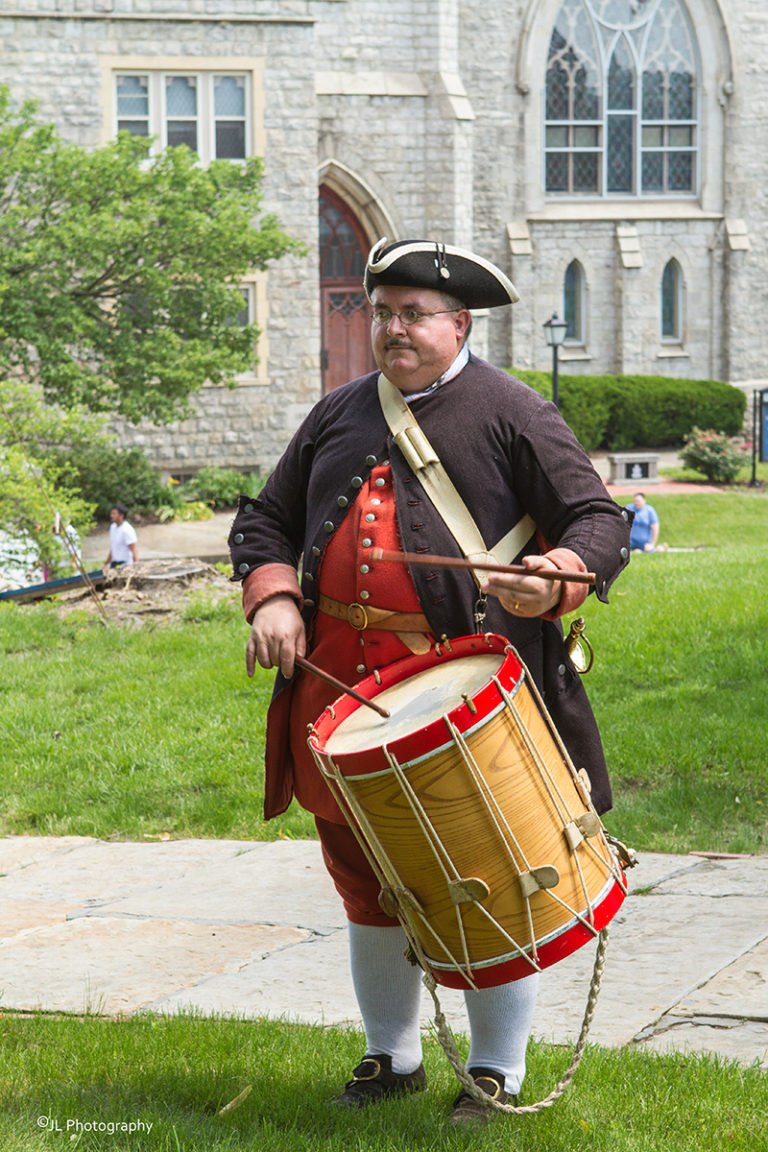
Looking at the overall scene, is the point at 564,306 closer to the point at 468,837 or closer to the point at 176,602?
the point at 176,602

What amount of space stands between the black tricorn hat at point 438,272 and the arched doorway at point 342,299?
72.6ft

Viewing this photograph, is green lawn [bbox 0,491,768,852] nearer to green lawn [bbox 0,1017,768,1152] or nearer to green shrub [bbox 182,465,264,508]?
green lawn [bbox 0,1017,768,1152]

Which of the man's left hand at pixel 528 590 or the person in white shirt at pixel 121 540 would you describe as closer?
the man's left hand at pixel 528 590

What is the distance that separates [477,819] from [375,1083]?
0.89 meters

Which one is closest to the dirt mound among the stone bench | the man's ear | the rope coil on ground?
the man's ear

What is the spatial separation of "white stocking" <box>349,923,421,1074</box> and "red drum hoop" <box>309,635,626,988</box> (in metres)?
0.31

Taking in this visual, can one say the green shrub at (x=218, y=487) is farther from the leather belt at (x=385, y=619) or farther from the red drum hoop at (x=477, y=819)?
the red drum hoop at (x=477, y=819)

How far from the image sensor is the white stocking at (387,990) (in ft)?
10.4

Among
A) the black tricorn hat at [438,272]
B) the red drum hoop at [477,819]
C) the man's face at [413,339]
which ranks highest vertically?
the black tricorn hat at [438,272]

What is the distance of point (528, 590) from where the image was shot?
2736 mm

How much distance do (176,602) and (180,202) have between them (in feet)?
29.5

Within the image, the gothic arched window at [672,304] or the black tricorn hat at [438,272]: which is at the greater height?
the gothic arched window at [672,304]

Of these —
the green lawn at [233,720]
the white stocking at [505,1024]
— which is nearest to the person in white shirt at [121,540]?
the green lawn at [233,720]

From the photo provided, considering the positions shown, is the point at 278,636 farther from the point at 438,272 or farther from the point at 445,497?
the point at 438,272
